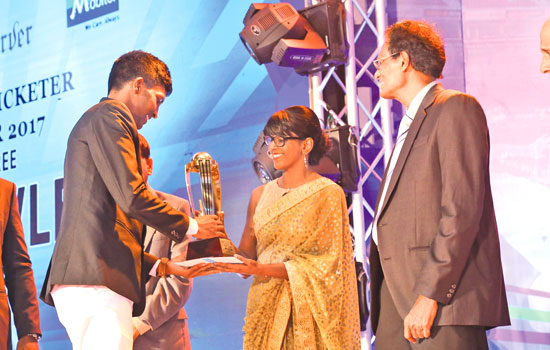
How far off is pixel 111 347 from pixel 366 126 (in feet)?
7.67

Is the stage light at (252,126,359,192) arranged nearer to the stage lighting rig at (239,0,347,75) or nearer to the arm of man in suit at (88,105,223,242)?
the stage lighting rig at (239,0,347,75)

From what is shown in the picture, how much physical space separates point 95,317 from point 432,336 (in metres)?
1.19

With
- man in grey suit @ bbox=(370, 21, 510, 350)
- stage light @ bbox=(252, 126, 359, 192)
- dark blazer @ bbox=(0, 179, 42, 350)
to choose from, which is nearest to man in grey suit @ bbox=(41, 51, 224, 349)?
dark blazer @ bbox=(0, 179, 42, 350)

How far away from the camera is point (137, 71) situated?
289cm

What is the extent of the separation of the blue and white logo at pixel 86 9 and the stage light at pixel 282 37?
2229 mm

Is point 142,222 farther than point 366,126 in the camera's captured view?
No

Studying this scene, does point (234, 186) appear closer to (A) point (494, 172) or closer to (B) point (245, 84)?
(B) point (245, 84)

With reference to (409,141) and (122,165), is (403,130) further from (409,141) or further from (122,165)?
(122,165)

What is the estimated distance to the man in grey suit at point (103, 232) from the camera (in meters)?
2.48

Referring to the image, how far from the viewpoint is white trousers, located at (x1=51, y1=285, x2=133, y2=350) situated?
244cm

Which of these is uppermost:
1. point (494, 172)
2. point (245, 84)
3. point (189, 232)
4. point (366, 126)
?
point (245, 84)

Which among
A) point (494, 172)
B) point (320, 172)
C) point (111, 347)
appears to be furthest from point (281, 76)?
point (111, 347)

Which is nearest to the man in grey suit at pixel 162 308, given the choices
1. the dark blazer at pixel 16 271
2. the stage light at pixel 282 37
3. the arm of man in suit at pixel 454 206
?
the dark blazer at pixel 16 271

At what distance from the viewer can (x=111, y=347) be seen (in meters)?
2.43
